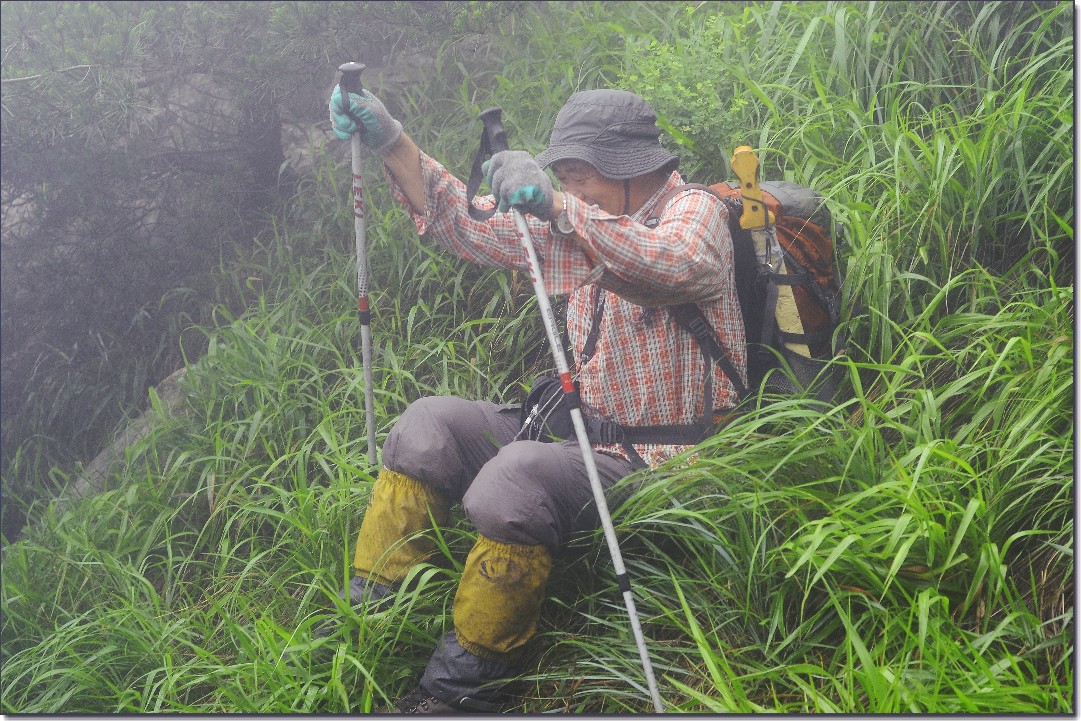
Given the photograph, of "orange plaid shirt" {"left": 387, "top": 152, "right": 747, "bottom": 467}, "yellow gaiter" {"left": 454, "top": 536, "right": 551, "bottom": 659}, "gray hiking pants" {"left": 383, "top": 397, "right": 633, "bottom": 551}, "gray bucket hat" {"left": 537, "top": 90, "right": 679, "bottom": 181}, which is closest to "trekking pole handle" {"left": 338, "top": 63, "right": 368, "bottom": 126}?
"orange plaid shirt" {"left": 387, "top": 152, "right": 747, "bottom": 467}

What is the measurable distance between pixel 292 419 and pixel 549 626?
136 centimetres

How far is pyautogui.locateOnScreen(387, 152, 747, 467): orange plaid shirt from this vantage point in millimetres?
2211

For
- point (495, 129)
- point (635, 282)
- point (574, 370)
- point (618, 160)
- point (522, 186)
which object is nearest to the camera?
point (522, 186)

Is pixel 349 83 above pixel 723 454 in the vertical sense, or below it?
above

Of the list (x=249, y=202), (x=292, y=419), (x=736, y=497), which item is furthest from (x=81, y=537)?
(x=736, y=497)

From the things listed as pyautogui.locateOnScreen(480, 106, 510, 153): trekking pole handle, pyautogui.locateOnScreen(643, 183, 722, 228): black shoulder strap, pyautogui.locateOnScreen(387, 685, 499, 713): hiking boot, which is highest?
pyautogui.locateOnScreen(480, 106, 510, 153): trekking pole handle

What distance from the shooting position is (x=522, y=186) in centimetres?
214

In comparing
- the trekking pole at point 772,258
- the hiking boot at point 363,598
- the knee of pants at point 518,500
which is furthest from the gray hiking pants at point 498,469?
the trekking pole at point 772,258

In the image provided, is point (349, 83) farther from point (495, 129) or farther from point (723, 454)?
point (723, 454)

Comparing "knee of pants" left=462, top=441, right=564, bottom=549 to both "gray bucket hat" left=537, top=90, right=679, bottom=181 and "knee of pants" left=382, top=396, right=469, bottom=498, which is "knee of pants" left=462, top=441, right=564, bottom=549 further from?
"gray bucket hat" left=537, top=90, right=679, bottom=181

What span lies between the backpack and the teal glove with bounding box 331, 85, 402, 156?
32.1 inches

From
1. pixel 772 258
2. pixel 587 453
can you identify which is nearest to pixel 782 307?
pixel 772 258

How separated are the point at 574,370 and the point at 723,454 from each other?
50 centimetres

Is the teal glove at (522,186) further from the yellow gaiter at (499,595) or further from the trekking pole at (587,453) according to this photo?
the yellow gaiter at (499,595)
